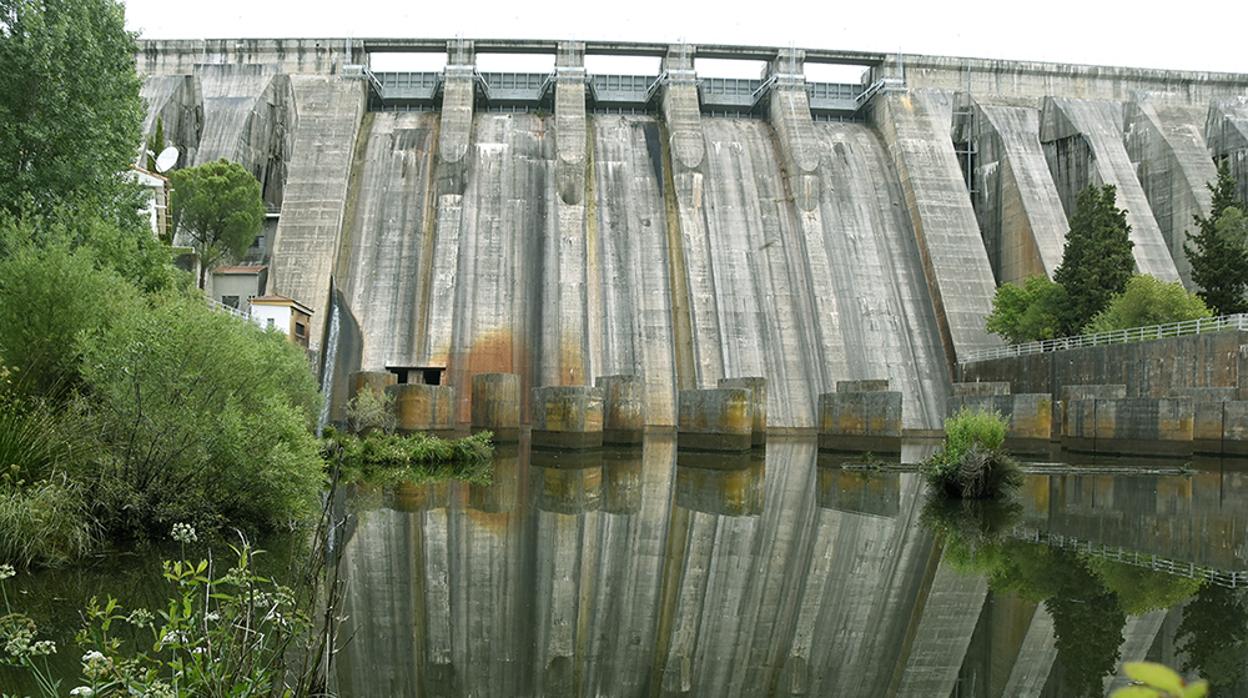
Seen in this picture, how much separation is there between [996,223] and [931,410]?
11895 millimetres

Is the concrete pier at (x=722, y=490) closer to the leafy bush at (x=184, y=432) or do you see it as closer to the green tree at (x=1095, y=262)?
the leafy bush at (x=184, y=432)

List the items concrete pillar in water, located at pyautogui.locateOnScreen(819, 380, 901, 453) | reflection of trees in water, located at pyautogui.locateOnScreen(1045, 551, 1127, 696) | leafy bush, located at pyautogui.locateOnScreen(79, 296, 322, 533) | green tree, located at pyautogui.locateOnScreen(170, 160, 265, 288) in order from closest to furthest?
reflection of trees in water, located at pyautogui.locateOnScreen(1045, 551, 1127, 696)
leafy bush, located at pyautogui.locateOnScreen(79, 296, 322, 533)
concrete pillar in water, located at pyautogui.locateOnScreen(819, 380, 901, 453)
green tree, located at pyautogui.locateOnScreen(170, 160, 265, 288)

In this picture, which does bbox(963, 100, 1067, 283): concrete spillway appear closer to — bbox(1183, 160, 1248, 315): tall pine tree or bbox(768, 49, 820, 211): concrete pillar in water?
bbox(1183, 160, 1248, 315): tall pine tree

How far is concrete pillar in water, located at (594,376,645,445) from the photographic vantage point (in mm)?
27094

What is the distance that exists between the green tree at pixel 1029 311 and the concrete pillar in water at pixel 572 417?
56.7ft

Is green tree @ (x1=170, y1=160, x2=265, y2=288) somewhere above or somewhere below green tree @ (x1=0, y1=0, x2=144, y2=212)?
above

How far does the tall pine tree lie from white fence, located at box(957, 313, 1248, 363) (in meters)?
2.45

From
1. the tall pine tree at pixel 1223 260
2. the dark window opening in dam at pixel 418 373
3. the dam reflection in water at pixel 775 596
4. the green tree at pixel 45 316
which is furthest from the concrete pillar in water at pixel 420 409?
the tall pine tree at pixel 1223 260

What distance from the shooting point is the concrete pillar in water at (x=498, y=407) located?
27.6m

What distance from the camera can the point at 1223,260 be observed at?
3350 cm

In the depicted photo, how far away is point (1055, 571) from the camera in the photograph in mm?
9172

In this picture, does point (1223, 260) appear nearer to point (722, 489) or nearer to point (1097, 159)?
point (1097, 159)

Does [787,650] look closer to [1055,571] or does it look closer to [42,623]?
[1055,571]

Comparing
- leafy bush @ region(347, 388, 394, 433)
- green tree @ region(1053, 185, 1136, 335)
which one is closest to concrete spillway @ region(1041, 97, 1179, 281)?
green tree @ region(1053, 185, 1136, 335)
